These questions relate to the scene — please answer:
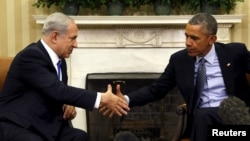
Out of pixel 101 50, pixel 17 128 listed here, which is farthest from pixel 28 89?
pixel 101 50

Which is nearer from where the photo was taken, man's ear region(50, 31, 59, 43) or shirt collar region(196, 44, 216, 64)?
man's ear region(50, 31, 59, 43)

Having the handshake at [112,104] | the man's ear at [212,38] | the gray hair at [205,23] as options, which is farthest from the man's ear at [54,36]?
the man's ear at [212,38]

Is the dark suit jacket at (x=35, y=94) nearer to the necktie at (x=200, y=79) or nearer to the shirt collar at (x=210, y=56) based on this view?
the necktie at (x=200, y=79)

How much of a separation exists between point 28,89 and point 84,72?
6.02 feet

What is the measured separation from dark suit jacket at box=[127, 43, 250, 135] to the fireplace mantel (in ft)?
3.86

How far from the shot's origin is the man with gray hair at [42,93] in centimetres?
Answer: 271

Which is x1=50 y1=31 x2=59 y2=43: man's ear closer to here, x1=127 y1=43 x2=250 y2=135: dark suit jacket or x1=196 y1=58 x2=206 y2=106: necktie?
x1=127 y1=43 x2=250 y2=135: dark suit jacket

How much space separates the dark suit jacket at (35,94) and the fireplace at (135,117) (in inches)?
68.6

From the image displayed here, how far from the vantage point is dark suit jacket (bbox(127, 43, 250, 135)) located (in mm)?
3062

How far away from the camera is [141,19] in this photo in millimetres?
4352

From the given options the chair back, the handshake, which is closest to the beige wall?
the chair back

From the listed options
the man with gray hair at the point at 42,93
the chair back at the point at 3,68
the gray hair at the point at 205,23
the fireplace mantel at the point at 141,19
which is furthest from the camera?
the fireplace mantel at the point at 141,19

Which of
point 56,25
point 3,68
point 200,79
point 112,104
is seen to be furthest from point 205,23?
point 3,68

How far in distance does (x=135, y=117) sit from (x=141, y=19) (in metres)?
0.88
